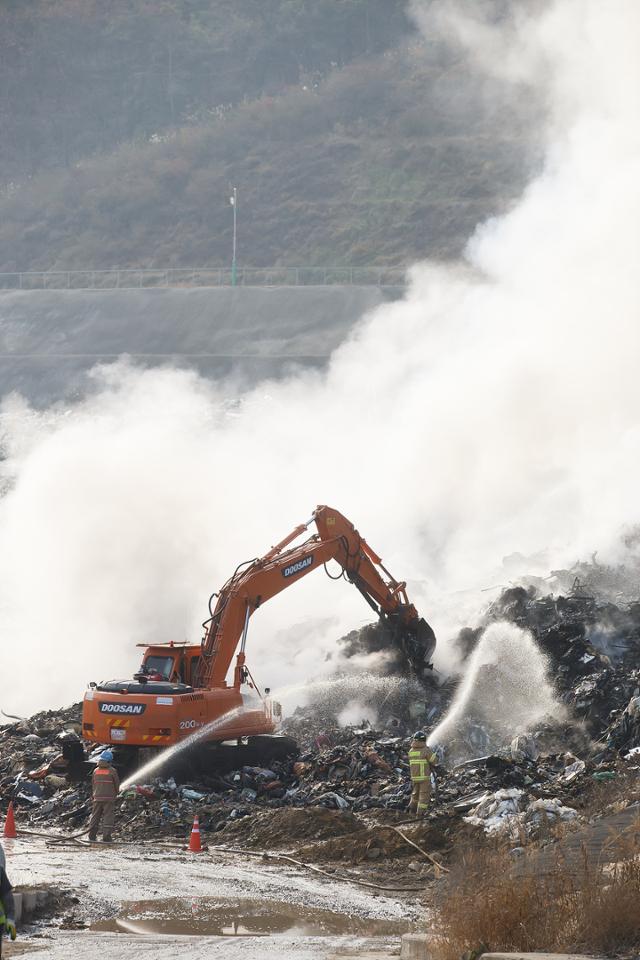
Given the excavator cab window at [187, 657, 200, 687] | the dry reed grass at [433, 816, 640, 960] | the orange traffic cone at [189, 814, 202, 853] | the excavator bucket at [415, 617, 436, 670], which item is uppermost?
the excavator bucket at [415, 617, 436, 670]

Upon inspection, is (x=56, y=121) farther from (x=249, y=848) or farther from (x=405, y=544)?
(x=249, y=848)

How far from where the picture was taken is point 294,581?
19.1 metres

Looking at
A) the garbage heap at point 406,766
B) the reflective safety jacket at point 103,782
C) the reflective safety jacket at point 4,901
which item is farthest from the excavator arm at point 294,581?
the reflective safety jacket at point 4,901

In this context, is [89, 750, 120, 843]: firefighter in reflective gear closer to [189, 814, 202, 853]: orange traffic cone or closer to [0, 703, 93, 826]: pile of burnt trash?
[0, 703, 93, 826]: pile of burnt trash

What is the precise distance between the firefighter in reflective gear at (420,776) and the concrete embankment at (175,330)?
3612cm

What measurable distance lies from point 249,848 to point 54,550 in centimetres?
1813

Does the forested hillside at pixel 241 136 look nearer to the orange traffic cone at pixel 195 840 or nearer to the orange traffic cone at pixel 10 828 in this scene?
the orange traffic cone at pixel 10 828

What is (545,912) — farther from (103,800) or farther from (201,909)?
(103,800)

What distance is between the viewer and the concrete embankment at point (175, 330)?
52.8 metres

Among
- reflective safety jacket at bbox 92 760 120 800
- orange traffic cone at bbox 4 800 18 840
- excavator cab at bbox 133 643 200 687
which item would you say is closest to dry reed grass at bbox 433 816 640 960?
reflective safety jacket at bbox 92 760 120 800

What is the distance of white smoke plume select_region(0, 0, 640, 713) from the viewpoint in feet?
94.8

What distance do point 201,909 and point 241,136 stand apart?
7910 cm

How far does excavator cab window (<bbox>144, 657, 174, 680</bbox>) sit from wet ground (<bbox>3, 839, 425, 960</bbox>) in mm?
3722

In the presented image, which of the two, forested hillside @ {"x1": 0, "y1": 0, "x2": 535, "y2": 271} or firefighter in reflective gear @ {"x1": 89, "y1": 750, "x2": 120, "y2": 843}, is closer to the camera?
firefighter in reflective gear @ {"x1": 89, "y1": 750, "x2": 120, "y2": 843}
